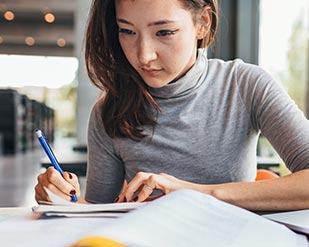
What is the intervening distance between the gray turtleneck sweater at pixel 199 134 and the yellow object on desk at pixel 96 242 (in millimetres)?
621

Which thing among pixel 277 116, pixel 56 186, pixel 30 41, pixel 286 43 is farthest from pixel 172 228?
pixel 30 41

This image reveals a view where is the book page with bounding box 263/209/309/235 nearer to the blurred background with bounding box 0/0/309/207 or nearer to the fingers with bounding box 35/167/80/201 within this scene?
the fingers with bounding box 35/167/80/201

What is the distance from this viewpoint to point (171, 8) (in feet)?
2.76

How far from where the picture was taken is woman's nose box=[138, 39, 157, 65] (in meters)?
0.84

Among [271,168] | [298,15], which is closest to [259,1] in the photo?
[298,15]

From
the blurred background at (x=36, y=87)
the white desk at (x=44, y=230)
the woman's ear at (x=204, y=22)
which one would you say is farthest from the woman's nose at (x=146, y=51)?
the blurred background at (x=36, y=87)

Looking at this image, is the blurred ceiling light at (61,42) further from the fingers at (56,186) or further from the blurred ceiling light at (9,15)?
the fingers at (56,186)

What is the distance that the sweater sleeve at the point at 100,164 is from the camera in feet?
3.32

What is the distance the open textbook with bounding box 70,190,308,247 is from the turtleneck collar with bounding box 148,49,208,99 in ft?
1.56

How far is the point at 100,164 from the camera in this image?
1.02 metres

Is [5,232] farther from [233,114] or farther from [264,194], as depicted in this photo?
[233,114]

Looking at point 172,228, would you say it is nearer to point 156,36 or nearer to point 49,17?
point 156,36

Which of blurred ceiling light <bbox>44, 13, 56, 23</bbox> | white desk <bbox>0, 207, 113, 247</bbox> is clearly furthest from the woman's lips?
blurred ceiling light <bbox>44, 13, 56, 23</bbox>

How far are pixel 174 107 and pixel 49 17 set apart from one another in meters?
8.18
